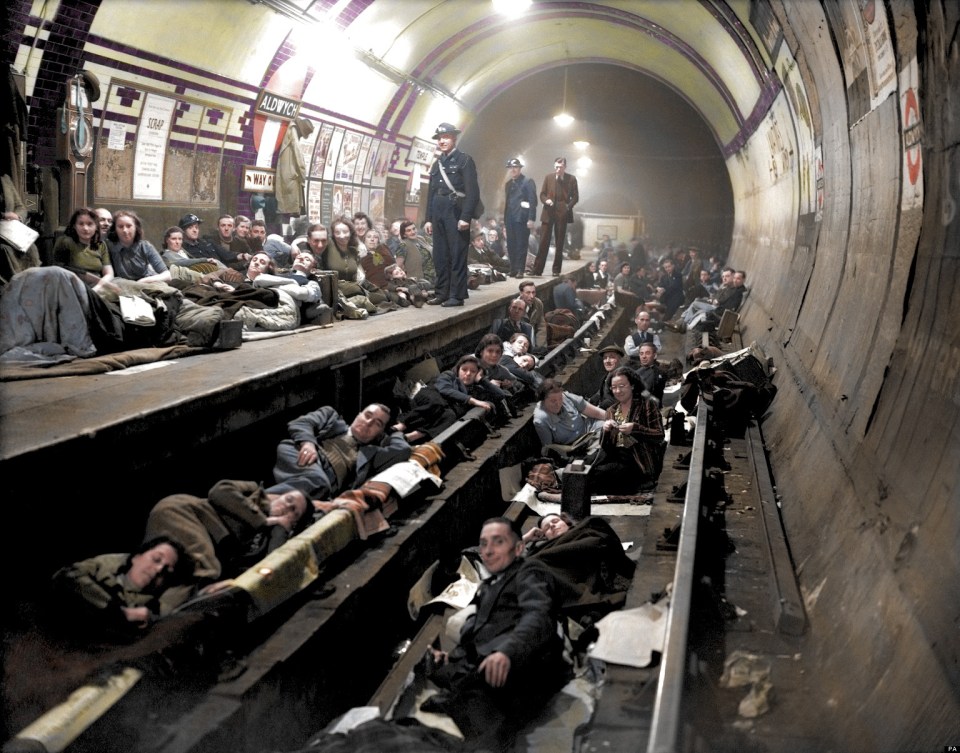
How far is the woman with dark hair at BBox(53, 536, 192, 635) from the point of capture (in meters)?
4.39

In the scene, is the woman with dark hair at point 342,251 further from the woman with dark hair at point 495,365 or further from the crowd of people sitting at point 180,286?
the woman with dark hair at point 495,365

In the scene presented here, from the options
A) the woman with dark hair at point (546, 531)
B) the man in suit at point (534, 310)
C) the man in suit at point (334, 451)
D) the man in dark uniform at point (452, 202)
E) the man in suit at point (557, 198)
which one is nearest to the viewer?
the woman with dark hair at point (546, 531)

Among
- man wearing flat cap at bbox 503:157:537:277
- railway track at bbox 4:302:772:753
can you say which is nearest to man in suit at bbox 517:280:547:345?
man wearing flat cap at bbox 503:157:537:277

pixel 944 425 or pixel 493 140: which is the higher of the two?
pixel 493 140

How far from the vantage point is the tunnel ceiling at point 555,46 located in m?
14.3

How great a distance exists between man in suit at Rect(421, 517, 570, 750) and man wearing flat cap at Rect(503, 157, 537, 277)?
1429cm

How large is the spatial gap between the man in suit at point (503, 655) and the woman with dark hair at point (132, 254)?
17.5ft

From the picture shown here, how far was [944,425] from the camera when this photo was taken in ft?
13.3

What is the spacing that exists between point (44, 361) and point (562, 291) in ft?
39.3

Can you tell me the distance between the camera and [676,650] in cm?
360

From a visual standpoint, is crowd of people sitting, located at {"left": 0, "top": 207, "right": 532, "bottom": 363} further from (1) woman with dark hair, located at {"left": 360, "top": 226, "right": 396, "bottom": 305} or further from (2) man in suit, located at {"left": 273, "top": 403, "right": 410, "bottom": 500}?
(2) man in suit, located at {"left": 273, "top": 403, "right": 410, "bottom": 500}

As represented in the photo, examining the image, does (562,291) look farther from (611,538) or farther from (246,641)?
(246,641)

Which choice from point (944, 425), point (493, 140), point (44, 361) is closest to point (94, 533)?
point (44, 361)

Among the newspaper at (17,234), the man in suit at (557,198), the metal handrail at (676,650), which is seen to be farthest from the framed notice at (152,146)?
the man in suit at (557,198)
